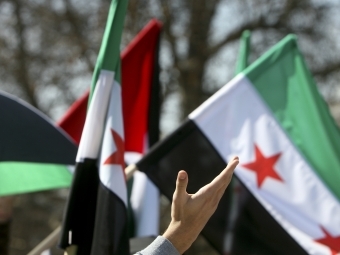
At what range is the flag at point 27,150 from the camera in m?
3.58

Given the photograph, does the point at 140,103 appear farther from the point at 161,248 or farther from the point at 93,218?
the point at 161,248

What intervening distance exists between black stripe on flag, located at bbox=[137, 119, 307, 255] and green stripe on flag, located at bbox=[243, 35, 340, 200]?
37 centimetres

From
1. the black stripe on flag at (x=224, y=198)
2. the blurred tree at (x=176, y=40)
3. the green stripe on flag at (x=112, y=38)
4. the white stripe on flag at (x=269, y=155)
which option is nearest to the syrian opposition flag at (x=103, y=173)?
the green stripe on flag at (x=112, y=38)

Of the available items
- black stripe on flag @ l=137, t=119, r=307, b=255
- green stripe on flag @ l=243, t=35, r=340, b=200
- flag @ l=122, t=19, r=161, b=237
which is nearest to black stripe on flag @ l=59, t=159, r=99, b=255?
black stripe on flag @ l=137, t=119, r=307, b=255

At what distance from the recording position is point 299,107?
12.9ft

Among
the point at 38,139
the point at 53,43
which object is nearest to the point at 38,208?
the point at 53,43

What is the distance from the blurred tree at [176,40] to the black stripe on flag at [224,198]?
20.5 ft

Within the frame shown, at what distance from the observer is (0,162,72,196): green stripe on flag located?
363 cm

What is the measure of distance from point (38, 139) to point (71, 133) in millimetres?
1258

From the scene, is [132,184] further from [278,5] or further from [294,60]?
[278,5]

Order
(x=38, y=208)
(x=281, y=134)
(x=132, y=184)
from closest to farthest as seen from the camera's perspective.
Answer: (x=281, y=134) < (x=132, y=184) < (x=38, y=208)

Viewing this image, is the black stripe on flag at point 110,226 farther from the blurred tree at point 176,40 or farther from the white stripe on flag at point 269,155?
the blurred tree at point 176,40

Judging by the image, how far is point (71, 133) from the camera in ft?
16.4

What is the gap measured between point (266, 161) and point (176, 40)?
671 centimetres
